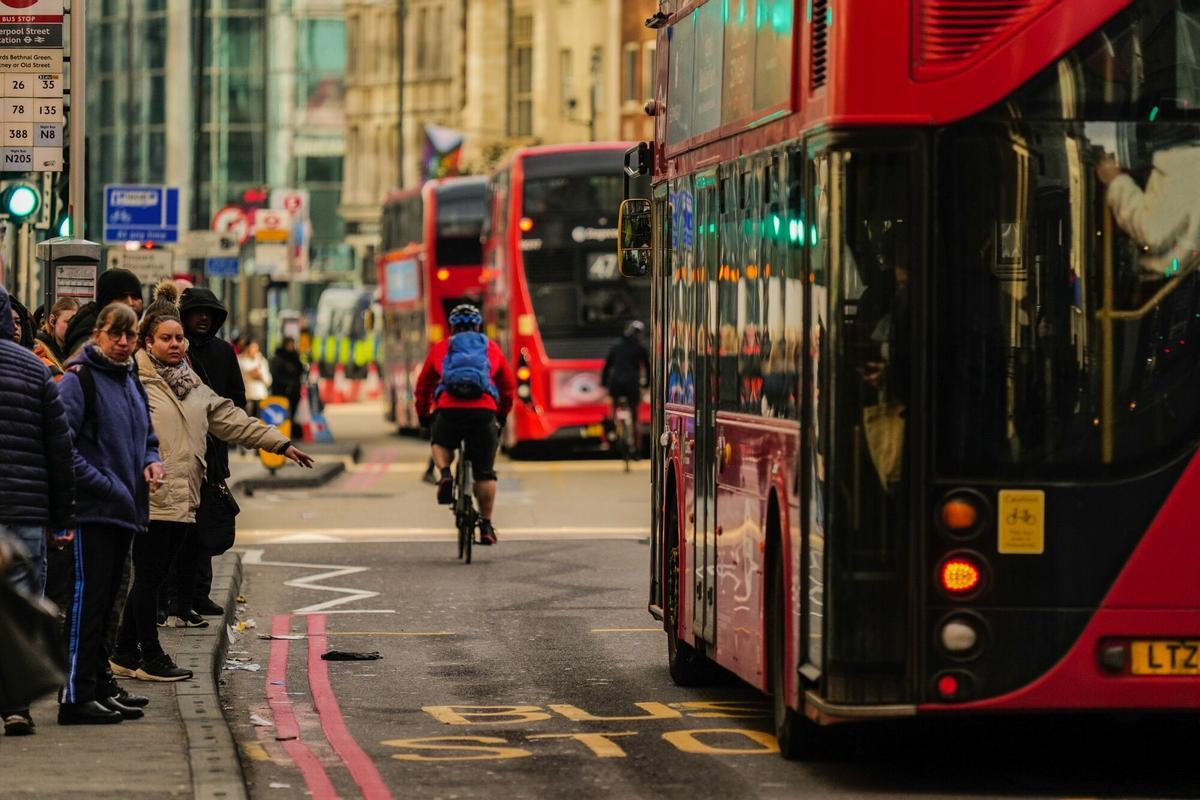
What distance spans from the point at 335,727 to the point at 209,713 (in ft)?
2.13

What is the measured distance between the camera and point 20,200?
68.7ft

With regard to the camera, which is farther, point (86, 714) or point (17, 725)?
point (86, 714)

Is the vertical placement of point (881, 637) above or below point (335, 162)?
below

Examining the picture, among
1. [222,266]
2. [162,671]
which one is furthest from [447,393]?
[222,266]

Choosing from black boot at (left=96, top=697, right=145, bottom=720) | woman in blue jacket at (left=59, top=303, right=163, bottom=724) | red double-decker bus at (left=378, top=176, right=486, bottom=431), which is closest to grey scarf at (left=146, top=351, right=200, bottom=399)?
woman in blue jacket at (left=59, top=303, right=163, bottom=724)

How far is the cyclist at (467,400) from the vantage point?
21281 millimetres

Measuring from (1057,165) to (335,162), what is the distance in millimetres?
102138

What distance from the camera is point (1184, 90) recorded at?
9.34 meters

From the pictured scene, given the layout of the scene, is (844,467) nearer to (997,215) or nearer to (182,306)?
(997,215)

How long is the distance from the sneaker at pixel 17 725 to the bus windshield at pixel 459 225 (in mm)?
37096

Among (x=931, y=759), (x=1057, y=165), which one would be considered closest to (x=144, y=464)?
(x=931, y=759)

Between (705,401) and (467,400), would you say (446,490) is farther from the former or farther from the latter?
(705,401)

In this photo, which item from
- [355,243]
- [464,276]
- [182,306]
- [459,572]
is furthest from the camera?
[355,243]

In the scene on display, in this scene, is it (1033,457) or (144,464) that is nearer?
(1033,457)
